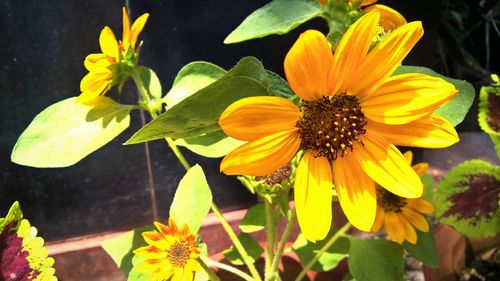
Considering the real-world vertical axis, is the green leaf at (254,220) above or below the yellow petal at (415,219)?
above

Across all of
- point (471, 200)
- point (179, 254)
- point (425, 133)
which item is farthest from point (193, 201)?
point (471, 200)

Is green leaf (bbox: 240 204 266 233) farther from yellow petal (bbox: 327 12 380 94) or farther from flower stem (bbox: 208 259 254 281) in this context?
yellow petal (bbox: 327 12 380 94)

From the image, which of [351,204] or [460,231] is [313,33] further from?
[460,231]

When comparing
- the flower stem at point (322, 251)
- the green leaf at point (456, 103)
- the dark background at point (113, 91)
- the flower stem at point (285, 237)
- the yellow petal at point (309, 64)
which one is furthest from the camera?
the dark background at point (113, 91)

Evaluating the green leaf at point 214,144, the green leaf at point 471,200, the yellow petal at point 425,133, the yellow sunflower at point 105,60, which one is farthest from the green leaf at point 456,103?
the green leaf at point 471,200

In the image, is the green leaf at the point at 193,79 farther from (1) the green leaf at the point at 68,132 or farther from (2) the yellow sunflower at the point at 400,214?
(2) the yellow sunflower at the point at 400,214

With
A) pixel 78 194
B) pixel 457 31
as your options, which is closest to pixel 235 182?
pixel 78 194
